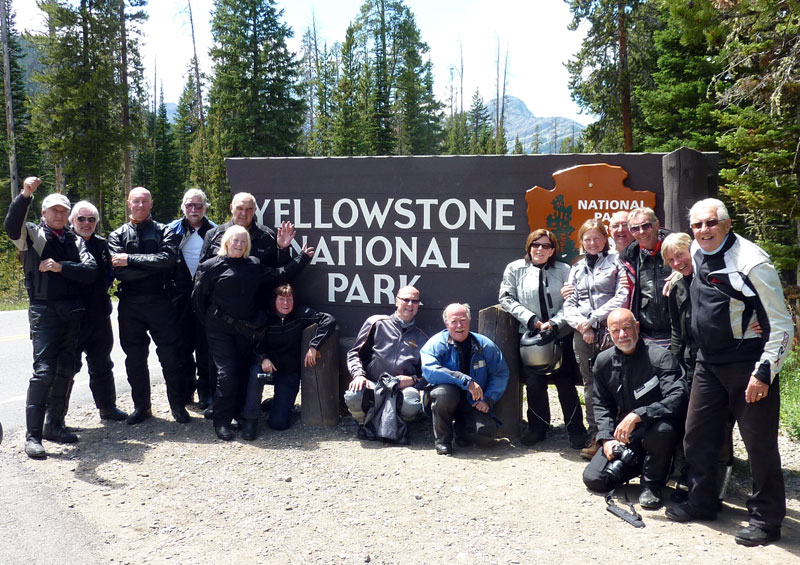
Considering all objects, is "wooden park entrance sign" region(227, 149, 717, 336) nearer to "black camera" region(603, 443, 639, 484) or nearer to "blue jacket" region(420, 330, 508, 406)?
"blue jacket" region(420, 330, 508, 406)

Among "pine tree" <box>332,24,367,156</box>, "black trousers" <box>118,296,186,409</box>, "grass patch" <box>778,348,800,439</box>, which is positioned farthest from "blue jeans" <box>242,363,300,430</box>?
"pine tree" <box>332,24,367,156</box>

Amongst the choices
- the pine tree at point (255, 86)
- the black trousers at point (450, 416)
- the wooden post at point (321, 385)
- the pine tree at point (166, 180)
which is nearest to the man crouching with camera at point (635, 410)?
the black trousers at point (450, 416)

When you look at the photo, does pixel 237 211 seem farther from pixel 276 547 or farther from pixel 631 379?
pixel 631 379

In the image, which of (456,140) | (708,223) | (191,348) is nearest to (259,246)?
(191,348)

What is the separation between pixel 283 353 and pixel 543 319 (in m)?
2.34

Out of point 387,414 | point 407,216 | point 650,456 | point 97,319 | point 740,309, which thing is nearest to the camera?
point 740,309

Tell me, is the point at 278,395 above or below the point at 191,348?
below

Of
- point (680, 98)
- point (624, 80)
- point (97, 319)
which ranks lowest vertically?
point (97, 319)

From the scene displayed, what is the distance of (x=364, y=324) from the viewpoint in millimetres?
5859

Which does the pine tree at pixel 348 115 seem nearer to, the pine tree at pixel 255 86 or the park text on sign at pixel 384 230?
the pine tree at pixel 255 86

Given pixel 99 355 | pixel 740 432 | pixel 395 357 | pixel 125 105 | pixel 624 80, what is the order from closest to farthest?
pixel 740 432 < pixel 395 357 < pixel 99 355 < pixel 624 80 < pixel 125 105

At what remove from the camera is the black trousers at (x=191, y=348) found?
243 inches

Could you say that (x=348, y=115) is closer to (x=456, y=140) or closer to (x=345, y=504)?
(x=456, y=140)

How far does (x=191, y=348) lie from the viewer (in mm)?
6422
